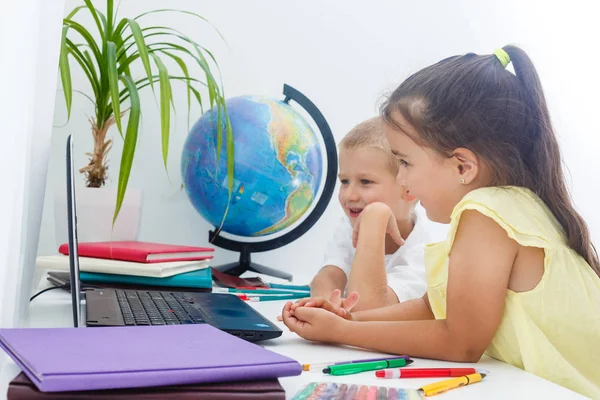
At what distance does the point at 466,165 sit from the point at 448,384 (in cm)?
39

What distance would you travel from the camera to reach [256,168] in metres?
1.63

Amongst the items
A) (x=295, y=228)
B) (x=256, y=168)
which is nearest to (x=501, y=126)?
(x=256, y=168)

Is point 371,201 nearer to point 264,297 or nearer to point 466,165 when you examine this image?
point 264,297

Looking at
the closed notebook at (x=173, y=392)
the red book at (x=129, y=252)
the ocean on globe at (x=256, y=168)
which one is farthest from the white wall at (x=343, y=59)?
the closed notebook at (x=173, y=392)

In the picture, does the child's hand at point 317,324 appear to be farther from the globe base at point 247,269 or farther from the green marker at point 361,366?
the globe base at point 247,269

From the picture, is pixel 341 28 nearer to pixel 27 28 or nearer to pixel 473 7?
pixel 473 7

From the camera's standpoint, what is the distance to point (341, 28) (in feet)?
7.07

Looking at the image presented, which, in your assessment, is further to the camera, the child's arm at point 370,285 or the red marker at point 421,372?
the child's arm at point 370,285

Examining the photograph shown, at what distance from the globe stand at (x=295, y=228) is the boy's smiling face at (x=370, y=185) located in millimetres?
278

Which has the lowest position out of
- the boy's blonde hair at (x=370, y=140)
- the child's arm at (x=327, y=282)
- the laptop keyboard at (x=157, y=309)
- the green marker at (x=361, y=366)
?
the child's arm at (x=327, y=282)

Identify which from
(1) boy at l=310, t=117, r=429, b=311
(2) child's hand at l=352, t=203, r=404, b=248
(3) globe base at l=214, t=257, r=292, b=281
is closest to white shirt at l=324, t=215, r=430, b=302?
(1) boy at l=310, t=117, r=429, b=311

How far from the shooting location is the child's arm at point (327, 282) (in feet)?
4.33

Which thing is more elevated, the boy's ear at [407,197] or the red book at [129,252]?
the boy's ear at [407,197]

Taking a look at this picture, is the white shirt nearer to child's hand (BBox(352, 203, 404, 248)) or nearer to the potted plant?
child's hand (BBox(352, 203, 404, 248))
